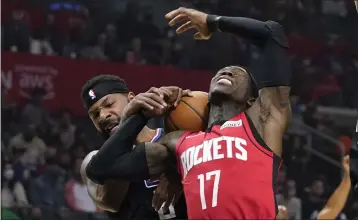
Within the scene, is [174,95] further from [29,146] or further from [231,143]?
[29,146]

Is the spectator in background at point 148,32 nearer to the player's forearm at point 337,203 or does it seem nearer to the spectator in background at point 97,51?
the spectator in background at point 97,51

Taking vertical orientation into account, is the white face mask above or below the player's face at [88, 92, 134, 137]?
below

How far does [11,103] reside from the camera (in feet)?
33.5

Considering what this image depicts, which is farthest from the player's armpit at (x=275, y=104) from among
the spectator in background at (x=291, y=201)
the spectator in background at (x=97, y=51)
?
the spectator in background at (x=97, y=51)

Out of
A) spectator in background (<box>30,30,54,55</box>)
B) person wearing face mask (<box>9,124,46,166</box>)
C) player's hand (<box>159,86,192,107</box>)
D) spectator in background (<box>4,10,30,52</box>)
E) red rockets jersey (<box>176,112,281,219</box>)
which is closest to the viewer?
red rockets jersey (<box>176,112,281,219</box>)

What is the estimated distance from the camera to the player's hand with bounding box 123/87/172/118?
3.69 metres

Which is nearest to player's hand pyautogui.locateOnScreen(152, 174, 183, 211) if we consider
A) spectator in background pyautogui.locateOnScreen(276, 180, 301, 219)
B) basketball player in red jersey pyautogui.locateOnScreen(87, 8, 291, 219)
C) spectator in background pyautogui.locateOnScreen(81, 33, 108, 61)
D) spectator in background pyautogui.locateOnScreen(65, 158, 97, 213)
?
basketball player in red jersey pyautogui.locateOnScreen(87, 8, 291, 219)

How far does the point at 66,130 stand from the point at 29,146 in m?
0.60

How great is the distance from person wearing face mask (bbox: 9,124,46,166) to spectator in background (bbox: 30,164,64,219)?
0.85 ft

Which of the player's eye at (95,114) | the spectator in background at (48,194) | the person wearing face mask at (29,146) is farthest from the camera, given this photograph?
the person wearing face mask at (29,146)

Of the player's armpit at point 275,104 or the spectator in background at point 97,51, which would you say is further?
the spectator in background at point 97,51

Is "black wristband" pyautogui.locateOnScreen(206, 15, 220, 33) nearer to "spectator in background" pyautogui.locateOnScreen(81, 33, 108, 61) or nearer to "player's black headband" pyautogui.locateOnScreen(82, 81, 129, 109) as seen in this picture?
"player's black headband" pyautogui.locateOnScreen(82, 81, 129, 109)

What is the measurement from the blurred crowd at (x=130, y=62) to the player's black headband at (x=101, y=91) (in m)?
4.45

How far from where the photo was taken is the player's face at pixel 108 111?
409cm
